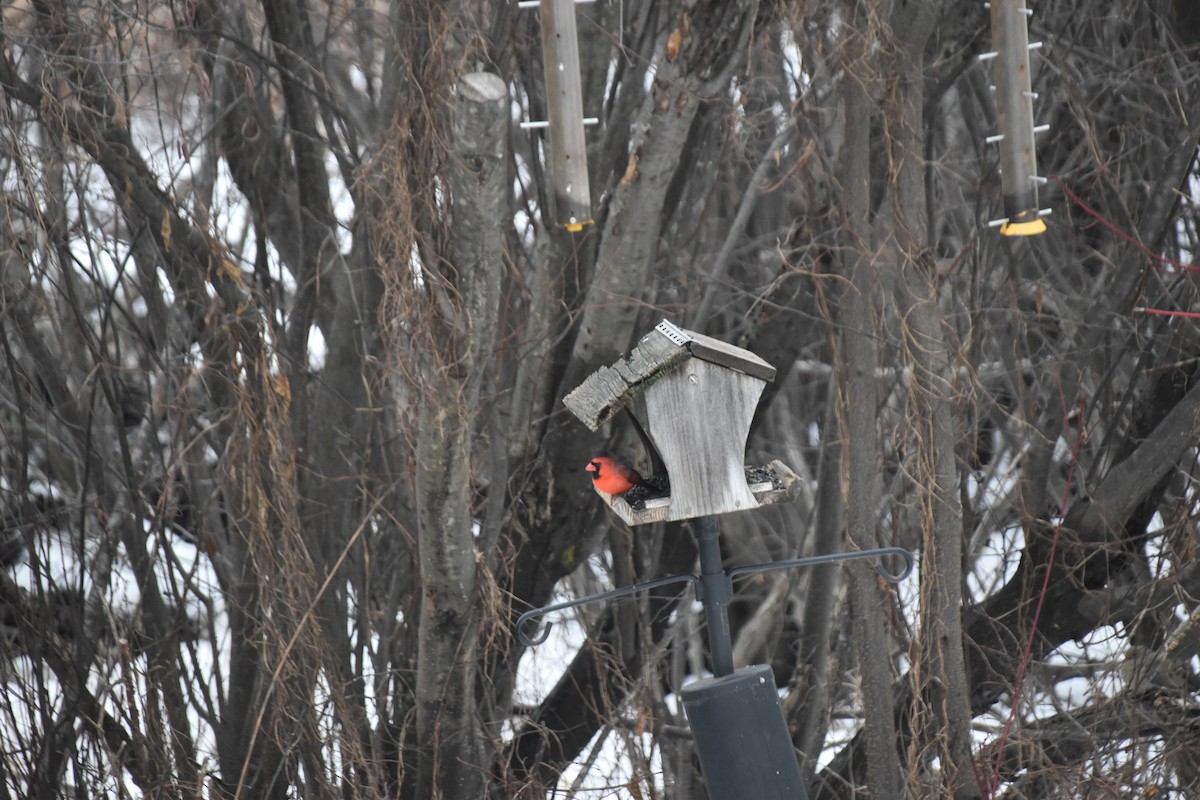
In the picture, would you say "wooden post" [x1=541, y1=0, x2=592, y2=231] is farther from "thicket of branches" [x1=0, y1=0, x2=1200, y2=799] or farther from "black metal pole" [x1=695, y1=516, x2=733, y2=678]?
"black metal pole" [x1=695, y1=516, x2=733, y2=678]

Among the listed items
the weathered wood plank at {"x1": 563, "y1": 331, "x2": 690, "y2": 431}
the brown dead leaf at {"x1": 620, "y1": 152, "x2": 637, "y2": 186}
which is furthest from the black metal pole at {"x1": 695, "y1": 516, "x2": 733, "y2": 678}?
the brown dead leaf at {"x1": 620, "y1": 152, "x2": 637, "y2": 186}

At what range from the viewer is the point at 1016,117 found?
3254mm

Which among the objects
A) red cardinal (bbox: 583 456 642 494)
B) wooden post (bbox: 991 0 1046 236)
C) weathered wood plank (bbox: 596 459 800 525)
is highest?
wooden post (bbox: 991 0 1046 236)

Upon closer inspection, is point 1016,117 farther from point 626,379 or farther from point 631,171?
point 626,379

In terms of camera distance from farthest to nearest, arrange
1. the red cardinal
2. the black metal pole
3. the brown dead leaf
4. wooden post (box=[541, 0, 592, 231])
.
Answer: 1. the brown dead leaf
2. wooden post (box=[541, 0, 592, 231])
3. the red cardinal
4. the black metal pole

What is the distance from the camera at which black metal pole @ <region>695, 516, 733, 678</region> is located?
242 centimetres

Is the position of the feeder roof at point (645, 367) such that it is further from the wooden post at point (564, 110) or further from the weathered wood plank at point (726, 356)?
the wooden post at point (564, 110)

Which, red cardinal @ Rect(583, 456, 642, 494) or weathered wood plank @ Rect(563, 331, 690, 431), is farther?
red cardinal @ Rect(583, 456, 642, 494)

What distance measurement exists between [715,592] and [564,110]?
1.40m

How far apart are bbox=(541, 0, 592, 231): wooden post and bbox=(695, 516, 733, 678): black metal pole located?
103 cm

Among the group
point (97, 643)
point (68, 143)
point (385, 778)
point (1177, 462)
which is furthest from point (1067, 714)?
point (68, 143)

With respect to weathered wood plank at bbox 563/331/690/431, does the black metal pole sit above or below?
below

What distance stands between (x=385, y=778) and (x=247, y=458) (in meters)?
1.16

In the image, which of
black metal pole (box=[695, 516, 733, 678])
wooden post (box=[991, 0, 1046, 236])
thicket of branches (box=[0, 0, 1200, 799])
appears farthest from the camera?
thicket of branches (box=[0, 0, 1200, 799])
